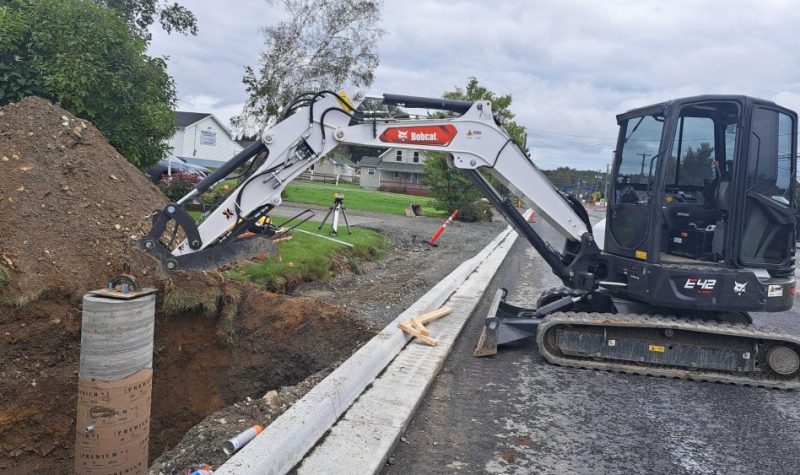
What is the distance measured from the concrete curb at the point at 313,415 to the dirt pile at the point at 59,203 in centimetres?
344

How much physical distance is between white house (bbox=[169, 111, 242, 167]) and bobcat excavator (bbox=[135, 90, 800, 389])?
1728 inches

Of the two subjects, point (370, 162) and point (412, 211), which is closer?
point (412, 211)

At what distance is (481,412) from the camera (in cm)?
474

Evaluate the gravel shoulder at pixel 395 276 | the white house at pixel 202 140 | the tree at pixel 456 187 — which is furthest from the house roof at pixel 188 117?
the gravel shoulder at pixel 395 276

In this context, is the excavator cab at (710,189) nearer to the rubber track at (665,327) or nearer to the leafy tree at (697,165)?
the leafy tree at (697,165)

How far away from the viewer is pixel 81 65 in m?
9.55

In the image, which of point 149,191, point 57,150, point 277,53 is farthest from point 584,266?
point 277,53

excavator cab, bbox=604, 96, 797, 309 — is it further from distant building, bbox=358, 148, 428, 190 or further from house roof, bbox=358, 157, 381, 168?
house roof, bbox=358, 157, 381, 168

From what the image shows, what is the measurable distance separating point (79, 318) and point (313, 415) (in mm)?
3765

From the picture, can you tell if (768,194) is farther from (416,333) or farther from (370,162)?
(370,162)

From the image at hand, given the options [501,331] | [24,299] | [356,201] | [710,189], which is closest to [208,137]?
[356,201]

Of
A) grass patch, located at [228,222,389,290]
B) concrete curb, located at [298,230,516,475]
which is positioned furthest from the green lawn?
concrete curb, located at [298,230,516,475]

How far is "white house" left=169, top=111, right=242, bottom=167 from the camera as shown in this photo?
48312mm

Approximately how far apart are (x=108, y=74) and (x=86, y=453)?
7876 mm
